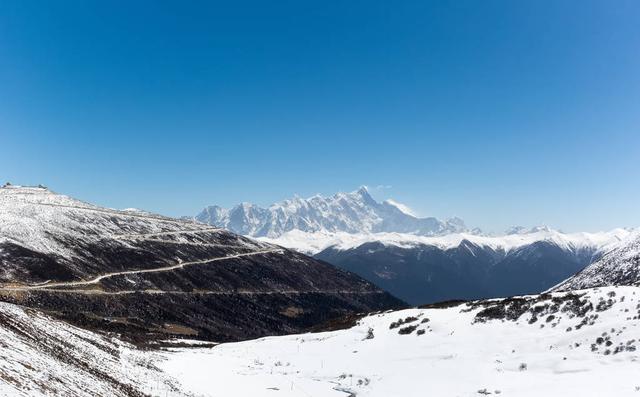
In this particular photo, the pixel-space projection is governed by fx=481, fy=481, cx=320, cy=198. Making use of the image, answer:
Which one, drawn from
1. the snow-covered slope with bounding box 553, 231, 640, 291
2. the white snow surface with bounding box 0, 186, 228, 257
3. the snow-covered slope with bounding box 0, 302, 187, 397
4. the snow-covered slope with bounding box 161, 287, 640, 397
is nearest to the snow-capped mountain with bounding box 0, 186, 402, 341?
the white snow surface with bounding box 0, 186, 228, 257

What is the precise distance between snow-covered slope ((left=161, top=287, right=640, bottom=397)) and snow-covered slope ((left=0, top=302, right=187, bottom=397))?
361 cm

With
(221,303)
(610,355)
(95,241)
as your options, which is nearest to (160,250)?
(95,241)

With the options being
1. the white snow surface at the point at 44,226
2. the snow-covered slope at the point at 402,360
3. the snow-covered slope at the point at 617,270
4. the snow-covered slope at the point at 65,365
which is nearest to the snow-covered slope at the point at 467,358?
the snow-covered slope at the point at 402,360

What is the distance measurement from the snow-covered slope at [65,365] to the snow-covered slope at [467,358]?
3.61m

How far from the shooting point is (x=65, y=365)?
24.6m

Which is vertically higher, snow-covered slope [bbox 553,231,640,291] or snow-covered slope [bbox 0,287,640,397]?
snow-covered slope [bbox 553,231,640,291]

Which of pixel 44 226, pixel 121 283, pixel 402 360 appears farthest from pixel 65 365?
pixel 44 226

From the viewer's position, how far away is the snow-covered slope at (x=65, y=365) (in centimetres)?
1941

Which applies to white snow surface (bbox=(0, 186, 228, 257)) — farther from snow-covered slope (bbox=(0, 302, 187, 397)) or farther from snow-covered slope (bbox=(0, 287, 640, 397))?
snow-covered slope (bbox=(0, 302, 187, 397))

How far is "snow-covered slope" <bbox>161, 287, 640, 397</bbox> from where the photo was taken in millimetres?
28172

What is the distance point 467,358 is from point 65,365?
2532cm

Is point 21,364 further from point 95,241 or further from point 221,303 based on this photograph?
point 95,241

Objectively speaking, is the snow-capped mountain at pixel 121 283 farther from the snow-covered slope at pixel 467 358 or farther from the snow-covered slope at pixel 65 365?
the snow-covered slope at pixel 65 365

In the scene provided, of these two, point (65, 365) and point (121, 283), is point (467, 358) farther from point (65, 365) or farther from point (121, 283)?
point (121, 283)
